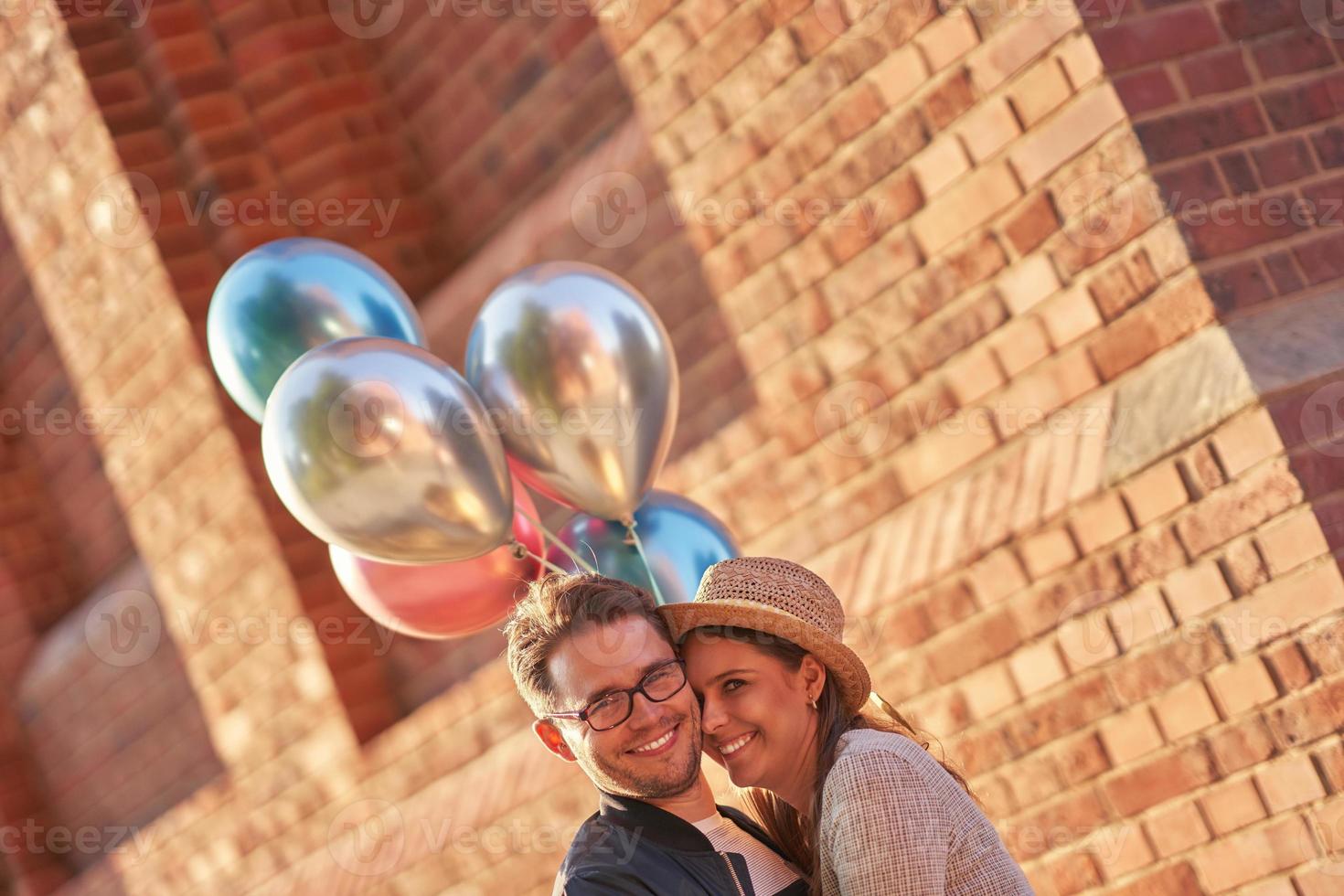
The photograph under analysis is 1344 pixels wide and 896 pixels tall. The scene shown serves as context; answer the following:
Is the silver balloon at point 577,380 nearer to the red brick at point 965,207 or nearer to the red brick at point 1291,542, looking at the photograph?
the red brick at point 965,207

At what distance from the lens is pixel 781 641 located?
2.39 meters

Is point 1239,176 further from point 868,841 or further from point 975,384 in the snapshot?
point 868,841

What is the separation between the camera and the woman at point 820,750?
2127mm

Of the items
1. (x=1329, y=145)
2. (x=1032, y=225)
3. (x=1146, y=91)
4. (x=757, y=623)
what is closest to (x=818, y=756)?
(x=757, y=623)

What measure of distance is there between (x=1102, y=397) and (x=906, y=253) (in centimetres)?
59

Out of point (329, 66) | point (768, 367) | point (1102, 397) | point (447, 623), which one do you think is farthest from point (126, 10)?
point (1102, 397)

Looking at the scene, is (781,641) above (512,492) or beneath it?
beneath

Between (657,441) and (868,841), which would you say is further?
(657,441)

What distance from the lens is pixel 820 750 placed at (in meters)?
2.41

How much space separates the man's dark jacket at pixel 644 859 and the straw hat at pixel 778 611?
308 mm

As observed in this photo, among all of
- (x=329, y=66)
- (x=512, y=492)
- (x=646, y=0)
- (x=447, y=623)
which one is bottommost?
(x=447, y=623)

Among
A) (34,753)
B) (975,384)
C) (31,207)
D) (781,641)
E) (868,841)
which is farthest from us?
(34,753)

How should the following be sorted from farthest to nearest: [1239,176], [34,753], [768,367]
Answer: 1. [34,753]
2. [768,367]
3. [1239,176]

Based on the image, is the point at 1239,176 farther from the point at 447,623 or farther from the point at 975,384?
the point at 447,623
